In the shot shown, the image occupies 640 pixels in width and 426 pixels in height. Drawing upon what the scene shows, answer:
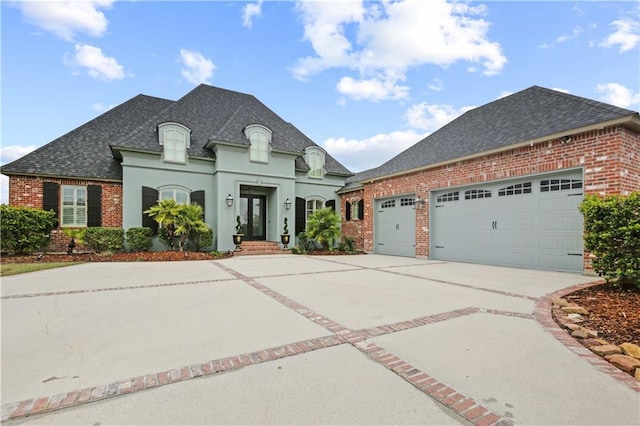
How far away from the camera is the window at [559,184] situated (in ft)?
23.5

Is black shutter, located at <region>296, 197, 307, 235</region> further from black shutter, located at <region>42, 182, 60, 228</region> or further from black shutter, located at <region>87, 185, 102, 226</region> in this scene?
black shutter, located at <region>42, 182, 60, 228</region>

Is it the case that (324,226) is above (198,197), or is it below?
below

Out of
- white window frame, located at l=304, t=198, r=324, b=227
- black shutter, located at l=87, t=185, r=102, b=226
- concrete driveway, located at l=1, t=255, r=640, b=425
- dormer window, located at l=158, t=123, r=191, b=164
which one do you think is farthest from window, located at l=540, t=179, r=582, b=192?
black shutter, located at l=87, t=185, r=102, b=226

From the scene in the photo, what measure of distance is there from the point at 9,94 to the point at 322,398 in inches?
397

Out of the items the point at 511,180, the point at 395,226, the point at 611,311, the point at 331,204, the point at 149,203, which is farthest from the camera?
the point at 331,204

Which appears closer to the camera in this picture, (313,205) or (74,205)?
(74,205)

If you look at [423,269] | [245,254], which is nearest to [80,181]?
[245,254]

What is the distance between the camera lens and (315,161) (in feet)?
52.5

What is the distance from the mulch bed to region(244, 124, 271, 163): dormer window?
39.2 feet

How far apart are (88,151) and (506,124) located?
55.3 feet

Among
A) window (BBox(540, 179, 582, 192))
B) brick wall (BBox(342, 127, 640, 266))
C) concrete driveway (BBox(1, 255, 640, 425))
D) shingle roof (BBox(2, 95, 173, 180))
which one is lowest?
concrete driveway (BBox(1, 255, 640, 425))

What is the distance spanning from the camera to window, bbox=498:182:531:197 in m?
8.11

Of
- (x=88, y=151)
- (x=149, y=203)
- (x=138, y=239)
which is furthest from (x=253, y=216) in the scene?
(x=88, y=151)

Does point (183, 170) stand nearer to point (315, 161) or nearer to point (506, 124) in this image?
point (315, 161)
